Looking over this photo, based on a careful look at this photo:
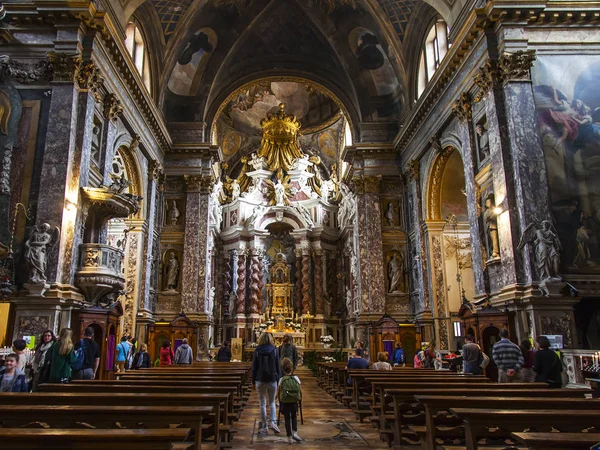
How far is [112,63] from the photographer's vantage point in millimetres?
14008

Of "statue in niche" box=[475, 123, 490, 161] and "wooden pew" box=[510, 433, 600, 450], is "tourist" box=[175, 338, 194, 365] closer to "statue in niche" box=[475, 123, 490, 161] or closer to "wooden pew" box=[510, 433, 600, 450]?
"statue in niche" box=[475, 123, 490, 161]

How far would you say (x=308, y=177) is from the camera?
31.3 metres

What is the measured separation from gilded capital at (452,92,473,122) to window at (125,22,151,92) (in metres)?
10.6

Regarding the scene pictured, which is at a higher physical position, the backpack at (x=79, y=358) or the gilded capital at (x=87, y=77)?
the gilded capital at (x=87, y=77)

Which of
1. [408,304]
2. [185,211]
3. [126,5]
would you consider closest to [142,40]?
[126,5]

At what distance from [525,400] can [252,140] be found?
29422 mm

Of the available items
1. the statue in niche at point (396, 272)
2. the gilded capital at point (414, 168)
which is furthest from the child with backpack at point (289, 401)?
the statue in niche at point (396, 272)

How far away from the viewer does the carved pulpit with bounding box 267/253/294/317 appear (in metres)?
28.6

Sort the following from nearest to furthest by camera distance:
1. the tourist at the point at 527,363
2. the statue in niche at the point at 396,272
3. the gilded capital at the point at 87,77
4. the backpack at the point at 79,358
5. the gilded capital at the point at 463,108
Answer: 1. the backpack at the point at 79,358
2. the tourist at the point at 527,363
3. the gilded capital at the point at 87,77
4. the gilded capital at the point at 463,108
5. the statue in niche at the point at 396,272

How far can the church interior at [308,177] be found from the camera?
1120cm

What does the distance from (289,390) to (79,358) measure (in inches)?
129

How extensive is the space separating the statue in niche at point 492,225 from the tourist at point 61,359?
31.8ft

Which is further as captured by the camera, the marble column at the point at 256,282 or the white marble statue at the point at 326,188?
the white marble statue at the point at 326,188

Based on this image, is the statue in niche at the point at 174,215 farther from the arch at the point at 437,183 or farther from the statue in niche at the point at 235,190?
the arch at the point at 437,183
